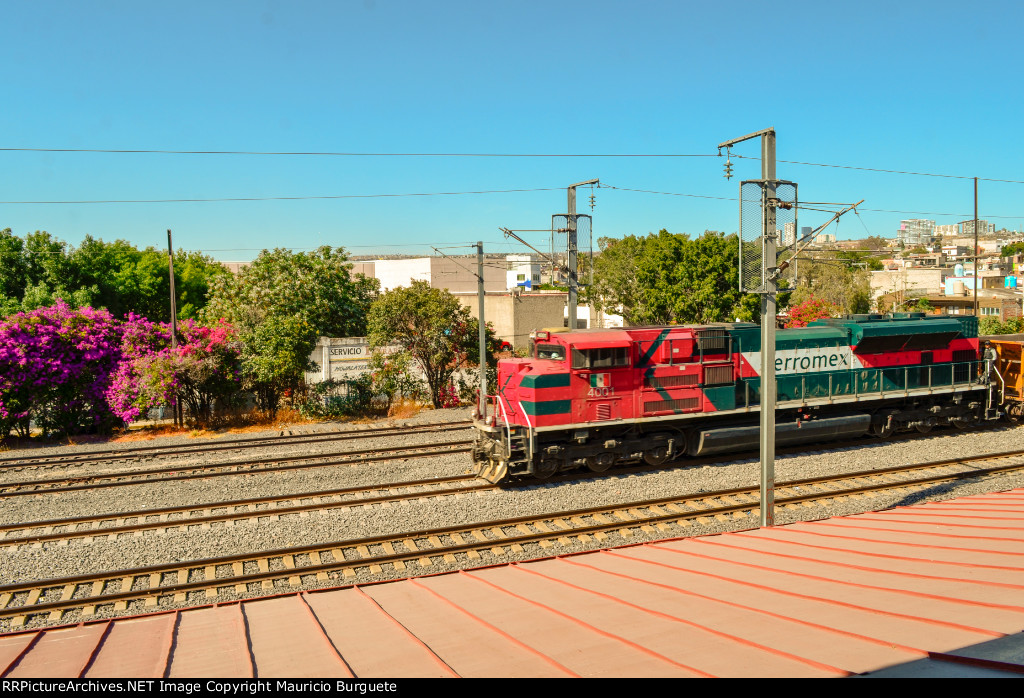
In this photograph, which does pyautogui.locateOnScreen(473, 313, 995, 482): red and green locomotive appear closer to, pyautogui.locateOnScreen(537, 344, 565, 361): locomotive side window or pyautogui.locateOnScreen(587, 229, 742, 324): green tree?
pyautogui.locateOnScreen(537, 344, 565, 361): locomotive side window

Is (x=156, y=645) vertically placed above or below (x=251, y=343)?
below

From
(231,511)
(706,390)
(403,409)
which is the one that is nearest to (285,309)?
(403,409)

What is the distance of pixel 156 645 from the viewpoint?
20.9 feet

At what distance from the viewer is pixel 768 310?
459 inches

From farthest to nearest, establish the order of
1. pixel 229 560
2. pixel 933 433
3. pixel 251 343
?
pixel 251 343 → pixel 933 433 → pixel 229 560

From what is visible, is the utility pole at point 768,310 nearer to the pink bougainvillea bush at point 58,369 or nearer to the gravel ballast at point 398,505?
the gravel ballast at point 398,505

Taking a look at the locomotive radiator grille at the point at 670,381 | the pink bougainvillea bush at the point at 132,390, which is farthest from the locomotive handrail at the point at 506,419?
the pink bougainvillea bush at the point at 132,390

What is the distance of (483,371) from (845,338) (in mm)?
10387

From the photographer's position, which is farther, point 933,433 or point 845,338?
point 933,433

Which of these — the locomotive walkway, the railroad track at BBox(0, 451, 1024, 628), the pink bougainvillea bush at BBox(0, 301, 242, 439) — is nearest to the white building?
the pink bougainvillea bush at BBox(0, 301, 242, 439)

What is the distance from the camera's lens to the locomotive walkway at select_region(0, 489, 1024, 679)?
15.4ft

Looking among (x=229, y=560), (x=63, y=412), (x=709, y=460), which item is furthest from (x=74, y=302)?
(x=709, y=460)

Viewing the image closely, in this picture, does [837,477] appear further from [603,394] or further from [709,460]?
[603,394]

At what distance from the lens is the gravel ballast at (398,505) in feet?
39.2
